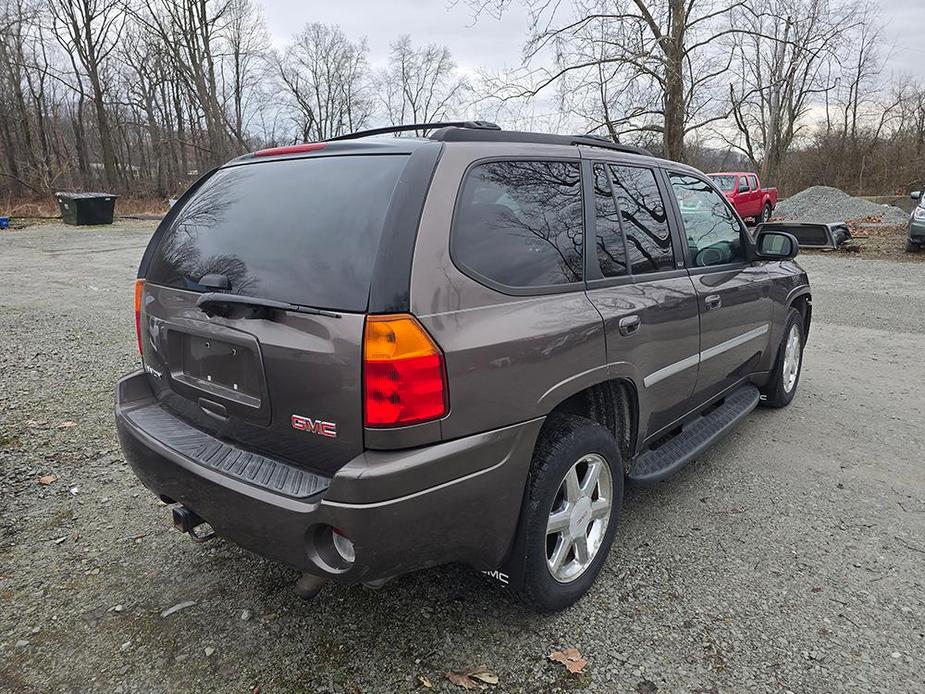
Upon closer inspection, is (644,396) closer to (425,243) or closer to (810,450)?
(425,243)

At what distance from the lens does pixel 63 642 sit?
90.9 inches

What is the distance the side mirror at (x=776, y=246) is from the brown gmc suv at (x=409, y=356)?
146cm

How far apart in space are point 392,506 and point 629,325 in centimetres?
136

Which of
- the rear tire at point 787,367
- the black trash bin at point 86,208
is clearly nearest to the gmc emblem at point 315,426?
the rear tire at point 787,367

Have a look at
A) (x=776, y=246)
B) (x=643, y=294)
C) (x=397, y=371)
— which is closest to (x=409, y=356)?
(x=397, y=371)

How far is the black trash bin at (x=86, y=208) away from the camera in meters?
23.0

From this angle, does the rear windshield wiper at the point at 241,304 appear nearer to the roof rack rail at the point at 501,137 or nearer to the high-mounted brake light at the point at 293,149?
the high-mounted brake light at the point at 293,149

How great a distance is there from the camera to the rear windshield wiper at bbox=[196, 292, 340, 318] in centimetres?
196

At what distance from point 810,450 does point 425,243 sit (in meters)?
3.34

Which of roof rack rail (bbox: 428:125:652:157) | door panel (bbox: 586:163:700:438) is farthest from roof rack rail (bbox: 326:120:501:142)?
door panel (bbox: 586:163:700:438)

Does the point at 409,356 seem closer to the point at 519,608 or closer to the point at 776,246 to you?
the point at 519,608

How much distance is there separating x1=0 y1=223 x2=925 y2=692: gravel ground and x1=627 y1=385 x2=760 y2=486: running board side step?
1.01ft

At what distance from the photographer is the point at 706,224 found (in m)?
3.67

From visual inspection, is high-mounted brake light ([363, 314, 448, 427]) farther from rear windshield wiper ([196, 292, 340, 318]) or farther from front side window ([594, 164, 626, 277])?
front side window ([594, 164, 626, 277])
